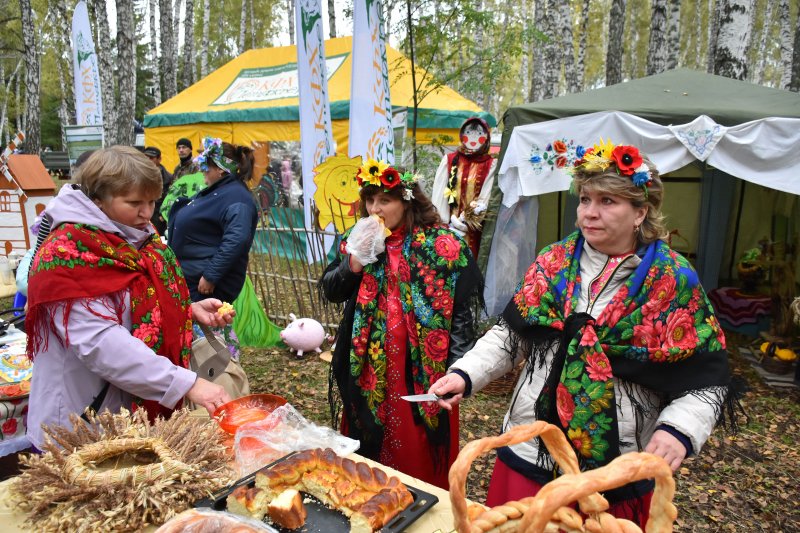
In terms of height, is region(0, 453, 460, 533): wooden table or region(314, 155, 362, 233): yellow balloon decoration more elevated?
region(314, 155, 362, 233): yellow balloon decoration

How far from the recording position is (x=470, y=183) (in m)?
5.52

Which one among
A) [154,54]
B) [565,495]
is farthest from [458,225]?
[154,54]

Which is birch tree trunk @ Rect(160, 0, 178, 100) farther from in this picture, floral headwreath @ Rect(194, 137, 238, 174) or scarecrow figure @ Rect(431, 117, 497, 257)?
floral headwreath @ Rect(194, 137, 238, 174)

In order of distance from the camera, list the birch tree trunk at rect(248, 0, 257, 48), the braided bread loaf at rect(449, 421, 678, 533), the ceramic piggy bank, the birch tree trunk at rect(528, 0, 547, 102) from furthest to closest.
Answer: the birch tree trunk at rect(248, 0, 257, 48) → the birch tree trunk at rect(528, 0, 547, 102) → the ceramic piggy bank → the braided bread loaf at rect(449, 421, 678, 533)

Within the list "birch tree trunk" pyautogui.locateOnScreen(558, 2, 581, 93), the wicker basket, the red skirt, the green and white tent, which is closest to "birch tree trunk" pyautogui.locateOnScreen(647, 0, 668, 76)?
"birch tree trunk" pyautogui.locateOnScreen(558, 2, 581, 93)

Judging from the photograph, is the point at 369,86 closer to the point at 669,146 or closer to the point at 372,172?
the point at 669,146

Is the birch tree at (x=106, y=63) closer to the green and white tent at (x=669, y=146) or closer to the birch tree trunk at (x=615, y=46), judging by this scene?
the green and white tent at (x=669, y=146)

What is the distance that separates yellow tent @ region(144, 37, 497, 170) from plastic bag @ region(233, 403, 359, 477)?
725cm

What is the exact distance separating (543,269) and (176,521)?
49.5 inches

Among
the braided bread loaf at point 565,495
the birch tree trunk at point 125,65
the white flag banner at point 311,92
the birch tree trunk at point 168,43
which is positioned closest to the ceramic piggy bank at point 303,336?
the white flag banner at point 311,92

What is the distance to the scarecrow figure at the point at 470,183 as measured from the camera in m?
5.43

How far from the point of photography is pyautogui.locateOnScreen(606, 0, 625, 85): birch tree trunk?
11.5 metres

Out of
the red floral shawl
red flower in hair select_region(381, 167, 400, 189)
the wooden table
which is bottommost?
the wooden table

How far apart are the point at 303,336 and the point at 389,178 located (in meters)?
3.22
